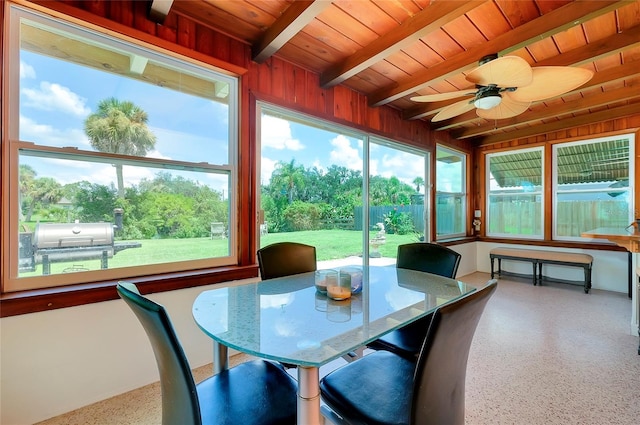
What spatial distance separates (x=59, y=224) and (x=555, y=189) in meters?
6.36

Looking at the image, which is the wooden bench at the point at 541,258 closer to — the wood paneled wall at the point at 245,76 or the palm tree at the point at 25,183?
the wood paneled wall at the point at 245,76

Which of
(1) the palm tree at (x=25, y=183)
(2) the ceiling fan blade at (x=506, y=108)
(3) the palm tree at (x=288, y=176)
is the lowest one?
(1) the palm tree at (x=25, y=183)

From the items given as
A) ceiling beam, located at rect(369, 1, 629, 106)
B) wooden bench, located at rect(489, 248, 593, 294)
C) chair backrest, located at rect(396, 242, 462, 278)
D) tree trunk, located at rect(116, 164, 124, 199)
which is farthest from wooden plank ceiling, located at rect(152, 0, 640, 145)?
wooden bench, located at rect(489, 248, 593, 294)

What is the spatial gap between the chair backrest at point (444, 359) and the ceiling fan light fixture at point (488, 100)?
171 centimetres

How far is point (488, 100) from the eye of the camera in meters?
2.06

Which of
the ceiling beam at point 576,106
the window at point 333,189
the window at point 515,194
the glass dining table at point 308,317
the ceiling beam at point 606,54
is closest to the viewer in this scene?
the glass dining table at point 308,317

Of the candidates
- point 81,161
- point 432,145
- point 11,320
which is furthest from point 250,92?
point 432,145

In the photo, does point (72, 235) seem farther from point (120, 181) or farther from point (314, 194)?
point (314, 194)

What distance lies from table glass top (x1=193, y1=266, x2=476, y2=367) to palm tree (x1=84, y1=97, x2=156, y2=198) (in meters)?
1.24

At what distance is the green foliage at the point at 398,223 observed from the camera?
3.77 m

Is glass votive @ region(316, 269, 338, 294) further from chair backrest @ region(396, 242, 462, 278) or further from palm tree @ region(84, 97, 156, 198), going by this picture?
palm tree @ region(84, 97, 156, 198)

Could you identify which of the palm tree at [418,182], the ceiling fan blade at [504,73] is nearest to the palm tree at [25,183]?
the ceiling fan blade at [504,73]

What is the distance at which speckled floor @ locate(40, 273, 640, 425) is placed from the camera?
1587 millimetres

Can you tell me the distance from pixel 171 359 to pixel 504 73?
2.25m
